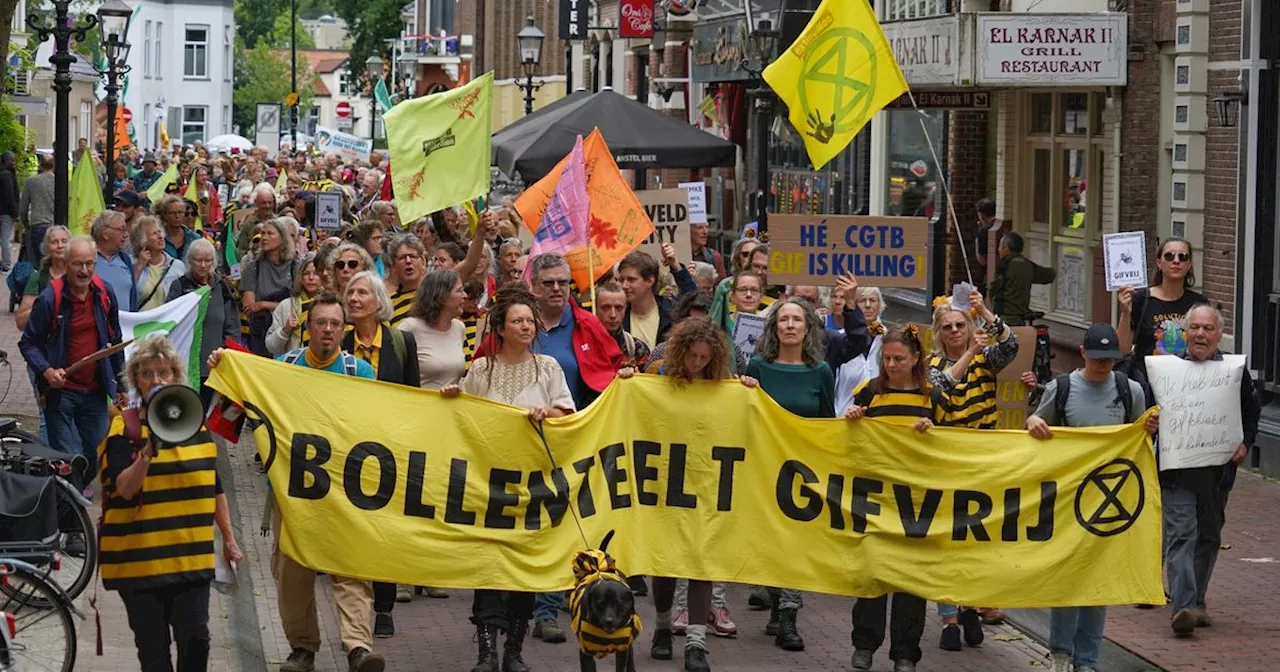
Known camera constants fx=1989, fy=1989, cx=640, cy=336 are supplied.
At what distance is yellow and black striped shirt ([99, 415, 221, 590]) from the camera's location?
24.0 feet

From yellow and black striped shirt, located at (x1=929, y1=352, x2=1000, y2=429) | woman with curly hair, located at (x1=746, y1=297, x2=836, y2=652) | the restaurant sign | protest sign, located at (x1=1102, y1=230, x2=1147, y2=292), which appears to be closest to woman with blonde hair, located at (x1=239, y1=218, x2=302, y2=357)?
woman with curly hair, located at (x1=746, y1=297, x2=836, y2=652)

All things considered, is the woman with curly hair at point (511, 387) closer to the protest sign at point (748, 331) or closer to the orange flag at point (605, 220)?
the protest sign at point (748, 331)

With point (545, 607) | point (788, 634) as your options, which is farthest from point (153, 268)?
point (788, 634)

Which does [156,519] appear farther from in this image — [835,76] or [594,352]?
[835,76]

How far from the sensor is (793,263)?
12172 millimetres

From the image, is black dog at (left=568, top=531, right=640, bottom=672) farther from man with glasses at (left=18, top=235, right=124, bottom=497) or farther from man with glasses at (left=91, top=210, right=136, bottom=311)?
man with glasses at (left=91, top=210, right=136, bottom=311)

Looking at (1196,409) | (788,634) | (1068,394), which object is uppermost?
(1068,394)

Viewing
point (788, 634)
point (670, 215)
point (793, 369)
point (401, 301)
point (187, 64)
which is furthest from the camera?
point (187, 64)

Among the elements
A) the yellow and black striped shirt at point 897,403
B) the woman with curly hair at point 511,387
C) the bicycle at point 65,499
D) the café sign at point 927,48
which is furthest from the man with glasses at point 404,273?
the café sign at point 927,48

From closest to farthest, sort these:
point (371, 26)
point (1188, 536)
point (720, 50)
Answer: point (1188, 536) → point (720, 50) → point (371, 26)

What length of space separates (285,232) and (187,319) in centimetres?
364

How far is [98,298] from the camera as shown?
1212 centimetres

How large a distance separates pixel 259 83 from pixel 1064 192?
108 meters

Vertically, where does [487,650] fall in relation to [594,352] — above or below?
below
